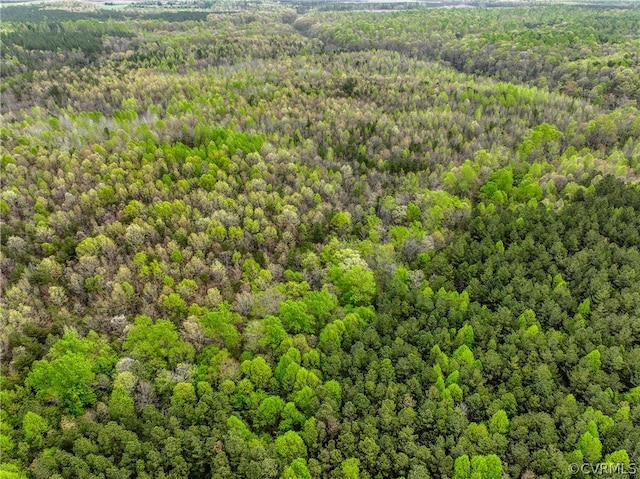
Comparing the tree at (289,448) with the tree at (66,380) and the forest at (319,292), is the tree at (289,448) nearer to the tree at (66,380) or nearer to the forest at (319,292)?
the forest at (319,292)

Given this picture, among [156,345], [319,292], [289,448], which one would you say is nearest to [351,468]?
[289,448]

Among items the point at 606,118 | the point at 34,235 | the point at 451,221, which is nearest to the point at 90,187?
the point at 34,235

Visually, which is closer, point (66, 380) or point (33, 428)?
point (33, 428)

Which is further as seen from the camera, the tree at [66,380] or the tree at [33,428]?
the tree at [66,380]

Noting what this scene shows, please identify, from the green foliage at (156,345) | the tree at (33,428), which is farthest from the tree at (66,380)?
the green foliage at (156,345)

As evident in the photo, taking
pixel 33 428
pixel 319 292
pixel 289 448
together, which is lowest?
pixel 289 448

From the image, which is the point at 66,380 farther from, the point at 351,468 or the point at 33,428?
the point at 351,468

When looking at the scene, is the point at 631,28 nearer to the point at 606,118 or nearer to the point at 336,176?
the point at 606,118

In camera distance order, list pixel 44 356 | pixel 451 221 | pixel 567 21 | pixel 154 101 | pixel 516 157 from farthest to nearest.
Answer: pixel 567 21 < pixel 154 101 < pixel 516 157 < pixel 451 221 < pixel 44 356

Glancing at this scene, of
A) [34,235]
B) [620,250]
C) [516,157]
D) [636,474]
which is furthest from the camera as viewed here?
[516,157]
